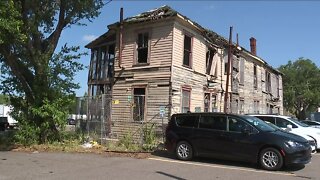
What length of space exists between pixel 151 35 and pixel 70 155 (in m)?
8.38

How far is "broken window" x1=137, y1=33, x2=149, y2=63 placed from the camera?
21000 millimetres

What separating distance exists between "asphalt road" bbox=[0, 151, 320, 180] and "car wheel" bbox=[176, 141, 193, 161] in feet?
0.91

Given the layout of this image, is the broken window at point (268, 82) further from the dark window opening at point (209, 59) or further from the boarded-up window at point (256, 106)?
the dark window opening at point (209, 59)

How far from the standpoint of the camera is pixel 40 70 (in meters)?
17.3

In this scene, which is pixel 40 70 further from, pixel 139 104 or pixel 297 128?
pixel 297 128

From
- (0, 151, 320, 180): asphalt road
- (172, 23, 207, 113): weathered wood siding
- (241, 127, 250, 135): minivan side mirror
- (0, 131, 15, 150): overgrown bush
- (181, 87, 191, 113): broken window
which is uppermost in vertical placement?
(172, 23, 207, 113): weathered wood siding

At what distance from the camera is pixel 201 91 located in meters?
22.2

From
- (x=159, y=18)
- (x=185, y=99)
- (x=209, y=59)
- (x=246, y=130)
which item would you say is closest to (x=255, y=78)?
(x=209, y=59)

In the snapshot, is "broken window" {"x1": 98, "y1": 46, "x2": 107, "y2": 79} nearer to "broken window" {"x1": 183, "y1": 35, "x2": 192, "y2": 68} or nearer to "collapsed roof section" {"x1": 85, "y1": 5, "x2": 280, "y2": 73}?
"collapsed roof section" {"x1": 85, "y1": 5, "x2": 280, "y2": 73}

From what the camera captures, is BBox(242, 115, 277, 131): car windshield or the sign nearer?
BBox(242, 115, 277, 131): car windshield

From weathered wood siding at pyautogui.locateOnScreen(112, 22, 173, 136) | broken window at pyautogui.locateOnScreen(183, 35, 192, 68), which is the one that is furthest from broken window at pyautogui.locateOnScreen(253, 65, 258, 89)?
weathered wood siding at pyautogui.locateOnScreen(112, 22, 173, 136)

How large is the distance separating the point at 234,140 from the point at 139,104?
8.60m

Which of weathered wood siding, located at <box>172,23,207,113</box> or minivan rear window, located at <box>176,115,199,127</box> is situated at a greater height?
weathered wood siding, located at <box>172,23,207,113</box>

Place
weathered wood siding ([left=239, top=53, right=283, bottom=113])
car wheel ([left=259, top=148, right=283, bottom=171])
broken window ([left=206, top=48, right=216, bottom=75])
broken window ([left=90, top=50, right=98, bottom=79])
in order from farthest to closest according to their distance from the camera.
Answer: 1. weathered wood siding ([left=239, top=53, right=283, bottom=113])
2. broken window ([left=90, top=50, right=98, bottom=79])
3. broken window ([left=206, top=48, right=216, bottom=75])
4. car wheel ([left=259, top=148, right=283, bottom=171])
